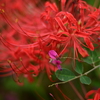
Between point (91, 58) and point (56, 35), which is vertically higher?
point (56, 35)

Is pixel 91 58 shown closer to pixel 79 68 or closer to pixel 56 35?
pixel 79 68

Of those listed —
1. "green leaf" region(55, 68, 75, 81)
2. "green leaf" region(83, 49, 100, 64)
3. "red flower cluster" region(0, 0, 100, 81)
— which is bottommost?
"green leaf" region(83, 49, 100, 64)

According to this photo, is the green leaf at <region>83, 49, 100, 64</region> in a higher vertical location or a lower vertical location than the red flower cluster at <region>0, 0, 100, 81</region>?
lower

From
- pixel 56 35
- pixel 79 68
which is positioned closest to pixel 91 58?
pixel 79 68

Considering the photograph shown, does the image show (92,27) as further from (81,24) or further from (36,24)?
(36,24)

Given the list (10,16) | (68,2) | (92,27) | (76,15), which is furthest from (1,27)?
(92,27)

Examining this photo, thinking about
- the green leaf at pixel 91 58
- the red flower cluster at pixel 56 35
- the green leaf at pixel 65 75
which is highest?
the red flower cluster at pixel 56 35

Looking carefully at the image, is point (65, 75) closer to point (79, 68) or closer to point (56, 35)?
point (79, 68)

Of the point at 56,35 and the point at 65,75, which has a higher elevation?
the point at 56,35

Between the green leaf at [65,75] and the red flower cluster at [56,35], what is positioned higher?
the red flower cluster at [56,35]

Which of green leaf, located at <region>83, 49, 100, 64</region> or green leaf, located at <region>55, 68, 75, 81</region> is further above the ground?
green leaf, located at <region>55, 68, 75, 81</region>

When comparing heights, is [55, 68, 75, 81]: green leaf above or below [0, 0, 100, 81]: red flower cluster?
below

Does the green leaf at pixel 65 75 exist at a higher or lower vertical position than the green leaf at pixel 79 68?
higher
